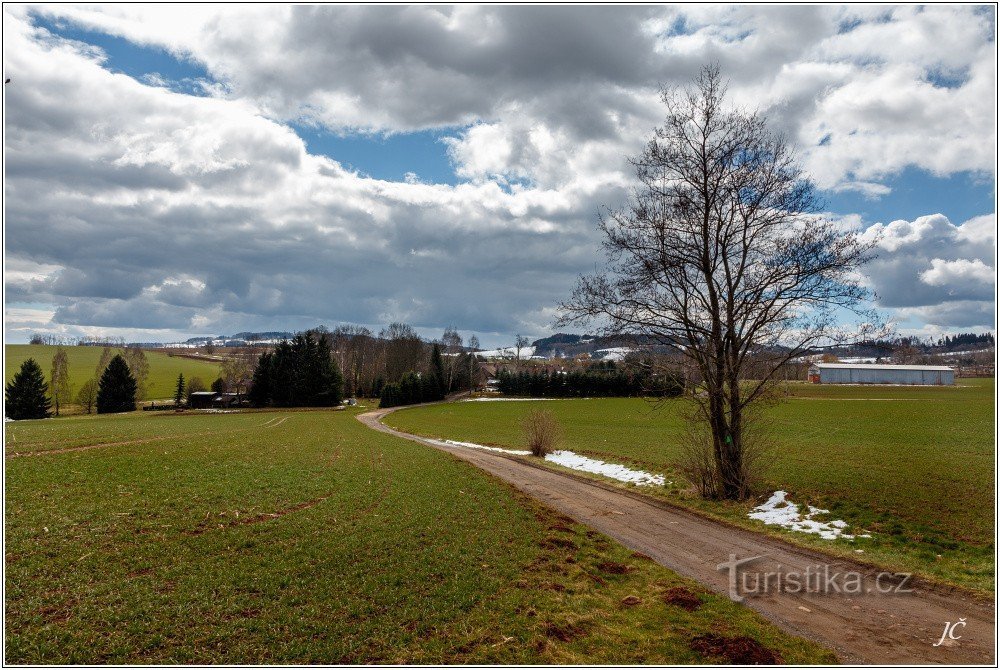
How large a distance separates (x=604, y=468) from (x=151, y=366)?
12862 centimetres

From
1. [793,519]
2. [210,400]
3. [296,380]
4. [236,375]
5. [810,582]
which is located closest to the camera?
[810,582]

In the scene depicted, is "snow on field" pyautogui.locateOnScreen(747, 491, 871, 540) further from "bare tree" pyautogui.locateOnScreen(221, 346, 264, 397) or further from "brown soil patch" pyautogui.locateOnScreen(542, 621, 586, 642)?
"bare tree" pyautogui.locateOnScreen(221, 346, 264, 397)

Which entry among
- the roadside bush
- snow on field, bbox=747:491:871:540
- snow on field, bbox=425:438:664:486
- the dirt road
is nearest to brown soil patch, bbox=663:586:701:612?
the dirt road

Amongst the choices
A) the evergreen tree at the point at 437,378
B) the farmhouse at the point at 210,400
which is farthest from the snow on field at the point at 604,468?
the farmhouse at the point at 210,400

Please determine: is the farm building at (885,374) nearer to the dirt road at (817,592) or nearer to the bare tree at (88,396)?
the dirt road at (817,592)

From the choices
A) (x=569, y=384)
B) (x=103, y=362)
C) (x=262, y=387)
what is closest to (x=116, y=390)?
(x=262, y=387)

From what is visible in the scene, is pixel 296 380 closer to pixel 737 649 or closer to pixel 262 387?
pixel 262 387

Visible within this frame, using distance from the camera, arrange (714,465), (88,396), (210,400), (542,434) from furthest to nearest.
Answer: (210,400) < (88,396) < (542,434) < (714,465)

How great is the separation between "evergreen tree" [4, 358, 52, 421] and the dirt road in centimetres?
8067

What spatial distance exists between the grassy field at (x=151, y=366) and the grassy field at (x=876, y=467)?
70.5 m

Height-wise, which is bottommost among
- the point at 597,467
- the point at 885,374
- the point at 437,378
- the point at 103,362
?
the point at 597,467

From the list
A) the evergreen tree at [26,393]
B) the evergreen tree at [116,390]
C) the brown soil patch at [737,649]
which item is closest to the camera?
the brown soil patch at [737,649]

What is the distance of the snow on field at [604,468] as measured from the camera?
2102cm

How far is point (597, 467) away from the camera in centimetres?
2592
